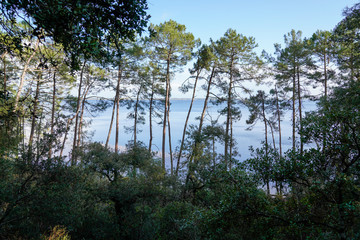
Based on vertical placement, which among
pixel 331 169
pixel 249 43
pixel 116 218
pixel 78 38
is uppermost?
pixel 249 43

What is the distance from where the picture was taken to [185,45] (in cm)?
1591

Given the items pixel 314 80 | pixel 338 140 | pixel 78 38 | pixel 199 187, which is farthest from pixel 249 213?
pixel 314 80

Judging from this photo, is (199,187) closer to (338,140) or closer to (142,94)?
(338,140)

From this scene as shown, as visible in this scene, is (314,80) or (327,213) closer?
(327,213)

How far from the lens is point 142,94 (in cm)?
1883

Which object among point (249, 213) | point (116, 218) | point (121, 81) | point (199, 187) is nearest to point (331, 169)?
point (249, 213)

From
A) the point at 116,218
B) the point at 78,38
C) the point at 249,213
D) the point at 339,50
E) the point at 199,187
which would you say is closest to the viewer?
the point at 78,38

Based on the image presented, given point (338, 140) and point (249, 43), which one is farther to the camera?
point (249, 43)

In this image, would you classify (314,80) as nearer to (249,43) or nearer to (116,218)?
(249,43)

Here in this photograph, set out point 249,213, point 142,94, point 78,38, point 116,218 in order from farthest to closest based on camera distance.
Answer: point 142,94 < point 116,218 < point 249,213 < point 78,38

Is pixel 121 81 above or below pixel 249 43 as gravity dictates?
below

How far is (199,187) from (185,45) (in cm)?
1029

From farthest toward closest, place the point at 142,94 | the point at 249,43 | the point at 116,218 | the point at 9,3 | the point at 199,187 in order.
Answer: the point at 142,94
the point at 249,43
the point at 199,187
the point at 116,218
the point at 9,3

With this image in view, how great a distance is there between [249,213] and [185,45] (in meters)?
13.7
